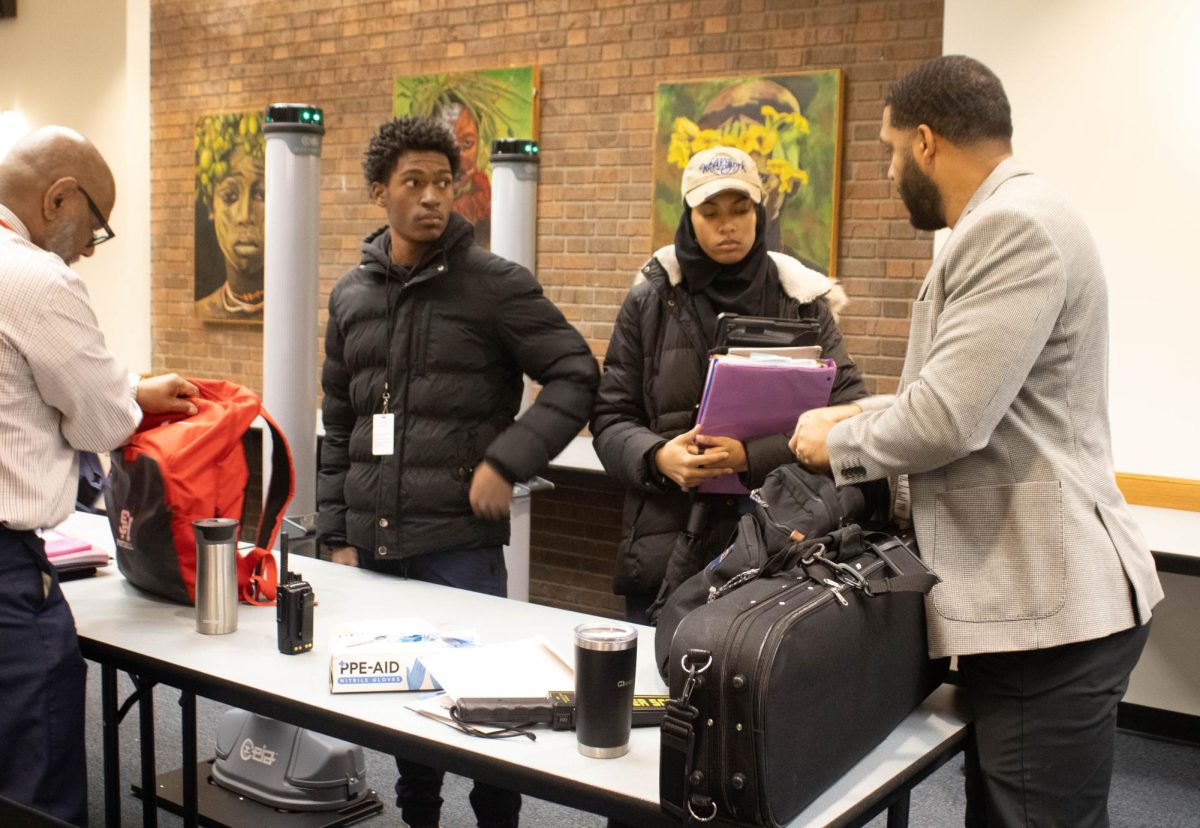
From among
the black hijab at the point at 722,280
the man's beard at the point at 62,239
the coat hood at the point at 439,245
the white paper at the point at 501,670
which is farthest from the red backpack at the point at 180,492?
the black hijab at the point at 722,280

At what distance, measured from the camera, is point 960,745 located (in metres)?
1.64

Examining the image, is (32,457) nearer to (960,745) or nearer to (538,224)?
(960,745)

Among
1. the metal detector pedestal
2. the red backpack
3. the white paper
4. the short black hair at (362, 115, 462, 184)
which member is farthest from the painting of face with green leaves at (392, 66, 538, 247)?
the white paper

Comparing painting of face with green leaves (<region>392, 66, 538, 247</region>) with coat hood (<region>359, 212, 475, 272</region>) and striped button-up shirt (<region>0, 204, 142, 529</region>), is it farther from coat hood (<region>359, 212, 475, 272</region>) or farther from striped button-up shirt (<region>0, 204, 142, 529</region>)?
striped button-up shirt (<region>0, 204, 142, 529</region>)

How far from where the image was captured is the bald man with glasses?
1733 millimetres

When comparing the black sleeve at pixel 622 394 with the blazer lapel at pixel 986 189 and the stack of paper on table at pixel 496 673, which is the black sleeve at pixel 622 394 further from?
the blazer lapel at pixel 986 189

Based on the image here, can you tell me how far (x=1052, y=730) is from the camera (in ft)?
5.12

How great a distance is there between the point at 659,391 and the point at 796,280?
1.21 feet

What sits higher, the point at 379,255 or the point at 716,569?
the point at 379,255

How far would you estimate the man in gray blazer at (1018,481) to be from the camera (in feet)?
4.90

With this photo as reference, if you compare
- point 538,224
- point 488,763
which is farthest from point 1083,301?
point 538,224

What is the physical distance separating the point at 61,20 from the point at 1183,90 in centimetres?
641

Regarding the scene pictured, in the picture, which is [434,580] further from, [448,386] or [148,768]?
[148,768]

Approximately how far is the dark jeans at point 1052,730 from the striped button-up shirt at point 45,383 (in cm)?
145
